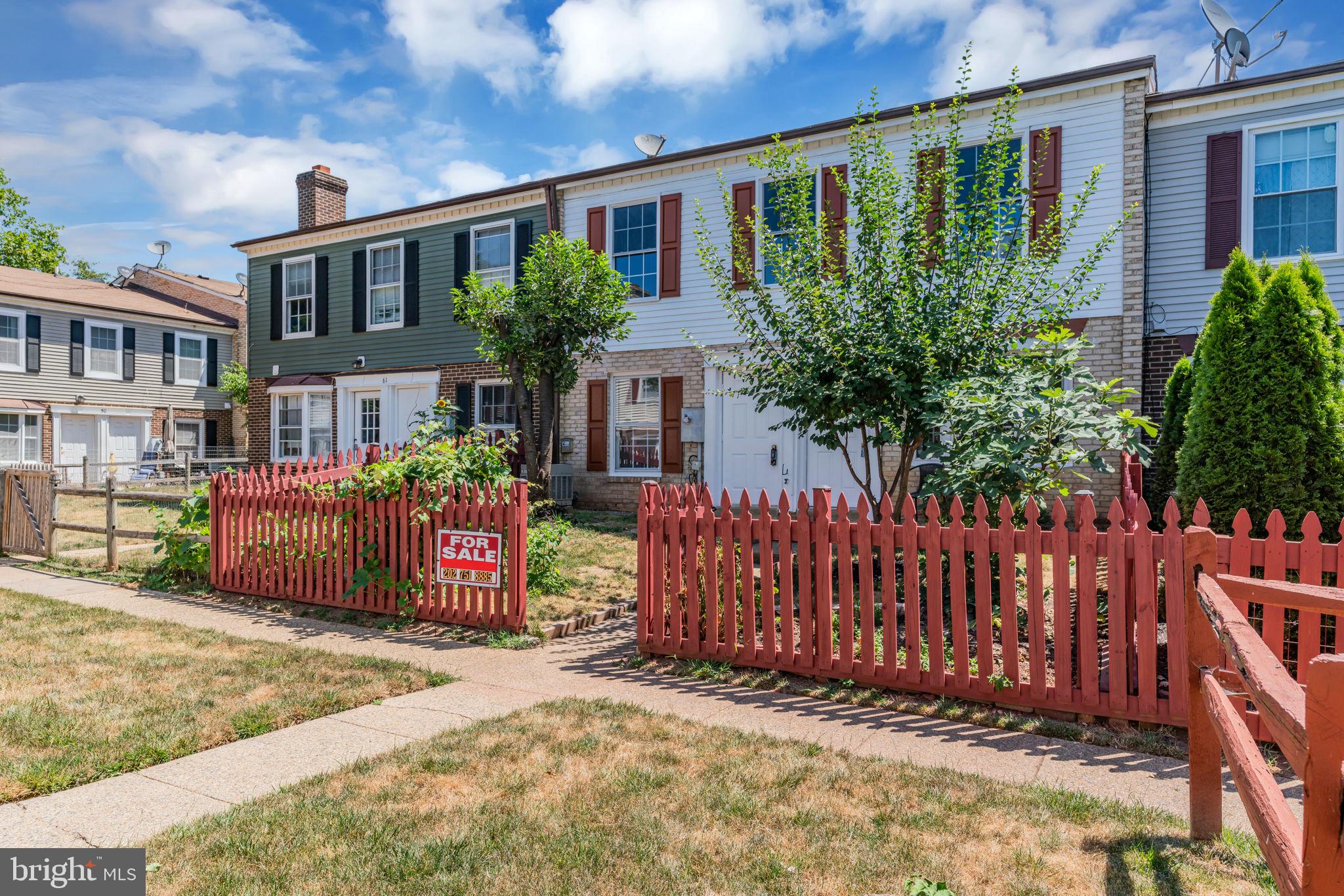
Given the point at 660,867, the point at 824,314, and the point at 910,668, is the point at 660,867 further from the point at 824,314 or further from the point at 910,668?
the point at 824,314

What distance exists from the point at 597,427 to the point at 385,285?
6889mm

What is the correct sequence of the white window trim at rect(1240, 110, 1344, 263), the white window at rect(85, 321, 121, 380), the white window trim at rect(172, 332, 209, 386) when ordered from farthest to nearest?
the white window trim at rect(172, 332, 209, 386)
the white window at rect(85, 321, 121, 380)
the white window trim at rect(1240, 110, 1344, 263)

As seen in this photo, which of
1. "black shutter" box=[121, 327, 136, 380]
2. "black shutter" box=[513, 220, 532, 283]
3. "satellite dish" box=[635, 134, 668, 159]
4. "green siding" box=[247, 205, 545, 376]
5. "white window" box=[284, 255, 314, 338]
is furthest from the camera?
"black shutter" box=[121, 327, 136, 380]

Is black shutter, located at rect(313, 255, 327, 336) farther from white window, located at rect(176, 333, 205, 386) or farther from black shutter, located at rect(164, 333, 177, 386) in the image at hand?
white window, located at rect(176, 333, 205, 386)

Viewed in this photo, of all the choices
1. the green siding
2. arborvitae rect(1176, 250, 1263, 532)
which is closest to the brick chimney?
the green siding

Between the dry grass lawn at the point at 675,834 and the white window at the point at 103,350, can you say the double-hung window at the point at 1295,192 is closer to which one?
the dry grass lawn at the point at 675,834

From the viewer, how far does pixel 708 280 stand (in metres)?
14.8

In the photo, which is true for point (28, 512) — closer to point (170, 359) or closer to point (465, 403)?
point (465, 403)

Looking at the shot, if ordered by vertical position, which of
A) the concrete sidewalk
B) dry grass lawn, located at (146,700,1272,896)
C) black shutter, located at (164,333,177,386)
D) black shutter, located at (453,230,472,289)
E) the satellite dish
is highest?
the satellite dish

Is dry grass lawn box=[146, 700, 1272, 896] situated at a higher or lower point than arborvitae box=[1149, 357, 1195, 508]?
Answer: lower

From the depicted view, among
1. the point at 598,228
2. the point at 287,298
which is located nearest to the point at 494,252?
the point at 598,228

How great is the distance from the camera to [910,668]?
5.02 m

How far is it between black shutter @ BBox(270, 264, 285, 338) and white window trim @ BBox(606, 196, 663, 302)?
33.1 ft

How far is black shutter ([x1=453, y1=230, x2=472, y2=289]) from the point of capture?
17.8 m
